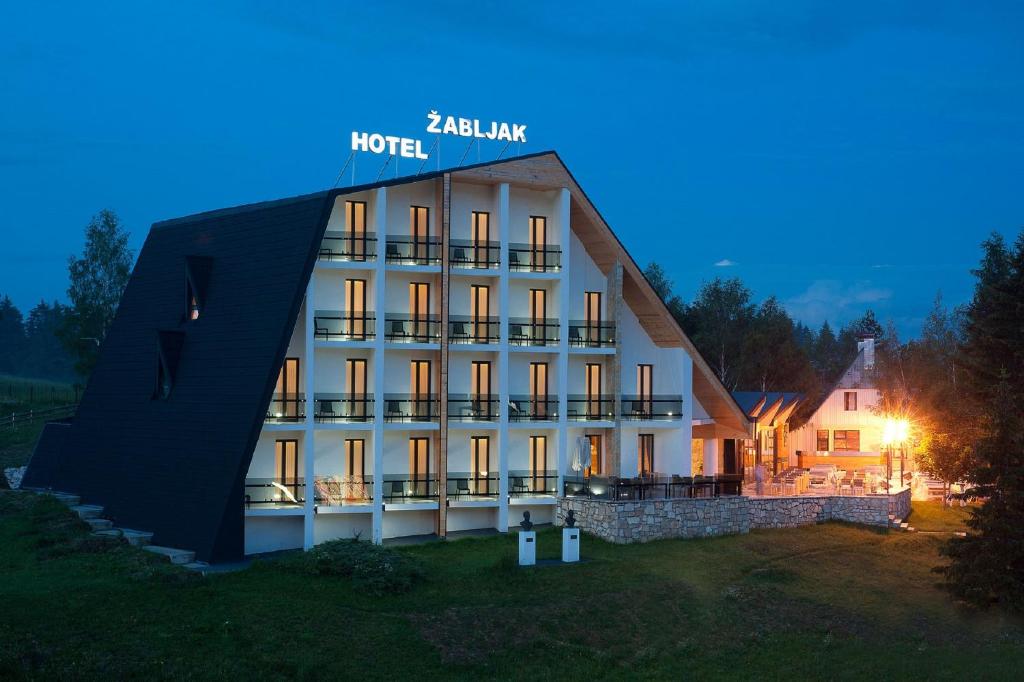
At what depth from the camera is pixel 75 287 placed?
→ 61.1 metres

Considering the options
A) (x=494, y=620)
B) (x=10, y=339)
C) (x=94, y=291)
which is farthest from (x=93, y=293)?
(x=10, y=339)

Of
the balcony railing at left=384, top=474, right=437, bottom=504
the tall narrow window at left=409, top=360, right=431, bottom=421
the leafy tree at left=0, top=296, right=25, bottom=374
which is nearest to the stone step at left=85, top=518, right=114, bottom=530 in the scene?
the balcony railing at left=384, top=474, right=437, bottom=504

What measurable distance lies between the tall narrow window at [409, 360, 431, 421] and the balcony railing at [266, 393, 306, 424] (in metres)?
3.89

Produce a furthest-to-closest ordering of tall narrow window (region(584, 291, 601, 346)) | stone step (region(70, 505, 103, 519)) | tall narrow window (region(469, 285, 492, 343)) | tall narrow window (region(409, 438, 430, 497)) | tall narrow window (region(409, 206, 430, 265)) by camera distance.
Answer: tall narrow window (region(584, 291, 601, 346)), tall narrow window (region(469, 285, 492, 343)), tall narrow window (region(409, 206, 430, 265)), tall narrow window (region(409, 438, 430, 497)), stone step (region(70, 505, 103, 519))

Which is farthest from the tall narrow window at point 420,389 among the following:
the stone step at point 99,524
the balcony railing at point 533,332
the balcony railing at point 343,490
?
the stone step at point 99,524

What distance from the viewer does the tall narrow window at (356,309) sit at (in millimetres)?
34094

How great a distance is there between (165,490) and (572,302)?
1604 cm

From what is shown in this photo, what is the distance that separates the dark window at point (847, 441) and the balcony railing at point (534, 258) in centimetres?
3309

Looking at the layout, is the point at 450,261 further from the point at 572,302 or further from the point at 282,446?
the point at 282,446

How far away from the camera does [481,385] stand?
121ft

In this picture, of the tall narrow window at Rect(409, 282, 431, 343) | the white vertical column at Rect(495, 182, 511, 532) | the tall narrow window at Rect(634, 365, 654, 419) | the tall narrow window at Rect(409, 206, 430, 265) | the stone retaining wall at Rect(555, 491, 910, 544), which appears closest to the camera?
the stone retaining wall at Rect(555, 491, 910, 544)

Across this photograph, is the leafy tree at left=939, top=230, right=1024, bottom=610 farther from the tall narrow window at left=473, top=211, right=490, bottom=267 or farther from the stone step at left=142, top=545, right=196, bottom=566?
the stone step at left=142, top=545, right=196, bottom=566

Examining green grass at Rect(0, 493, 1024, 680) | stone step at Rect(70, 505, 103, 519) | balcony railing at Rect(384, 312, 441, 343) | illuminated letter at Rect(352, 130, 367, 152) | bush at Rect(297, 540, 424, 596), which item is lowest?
green grass at Rect(0, 493, 1024, 680)

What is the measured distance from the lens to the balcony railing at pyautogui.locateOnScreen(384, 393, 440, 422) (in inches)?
1364
